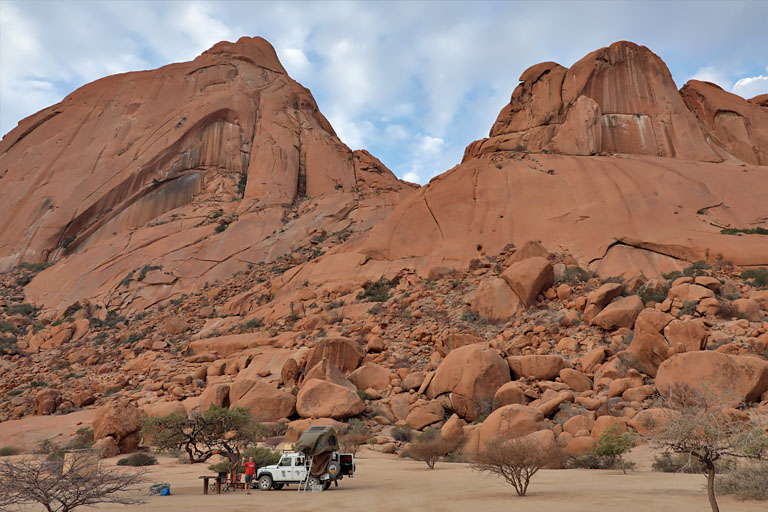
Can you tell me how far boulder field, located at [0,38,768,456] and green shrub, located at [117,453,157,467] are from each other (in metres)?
2.13

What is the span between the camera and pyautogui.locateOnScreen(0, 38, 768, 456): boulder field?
20.0 meters

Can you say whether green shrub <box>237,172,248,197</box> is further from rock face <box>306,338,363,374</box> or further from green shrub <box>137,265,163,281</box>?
rock face <box>306,338,363,374</box>

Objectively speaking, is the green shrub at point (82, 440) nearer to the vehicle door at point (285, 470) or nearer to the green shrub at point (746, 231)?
the vehicle door at point (285, 470)

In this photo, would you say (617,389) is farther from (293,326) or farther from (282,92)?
(282,92)

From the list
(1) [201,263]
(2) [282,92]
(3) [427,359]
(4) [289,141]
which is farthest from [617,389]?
(2) [282,92]

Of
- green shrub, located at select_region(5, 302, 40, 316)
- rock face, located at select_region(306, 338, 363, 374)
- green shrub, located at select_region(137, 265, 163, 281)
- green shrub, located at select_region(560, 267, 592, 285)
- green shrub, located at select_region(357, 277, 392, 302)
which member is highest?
green shrub, located at select_region(137, 265, 163, 281)

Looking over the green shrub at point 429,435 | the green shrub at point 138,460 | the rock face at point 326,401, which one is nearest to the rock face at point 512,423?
the green shrub at point 429,435

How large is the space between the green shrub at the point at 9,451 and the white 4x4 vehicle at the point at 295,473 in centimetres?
1306

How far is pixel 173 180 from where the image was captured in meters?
55.1

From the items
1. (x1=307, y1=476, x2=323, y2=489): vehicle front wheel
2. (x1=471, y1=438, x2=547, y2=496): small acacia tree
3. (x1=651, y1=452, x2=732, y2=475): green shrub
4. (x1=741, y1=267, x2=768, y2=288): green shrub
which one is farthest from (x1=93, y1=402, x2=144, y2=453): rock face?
(x1=741, y1=267, x2=768, y2=288): green shrub

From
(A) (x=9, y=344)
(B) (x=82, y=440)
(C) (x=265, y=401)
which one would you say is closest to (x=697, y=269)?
(C) (x=265, y=401)

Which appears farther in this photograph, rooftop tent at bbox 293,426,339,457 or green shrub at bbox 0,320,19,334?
green shrub at bbox 0,320,19,334

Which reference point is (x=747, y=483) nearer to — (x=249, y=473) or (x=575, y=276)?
(x=249, y=473)

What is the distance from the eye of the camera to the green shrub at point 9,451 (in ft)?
65.9
